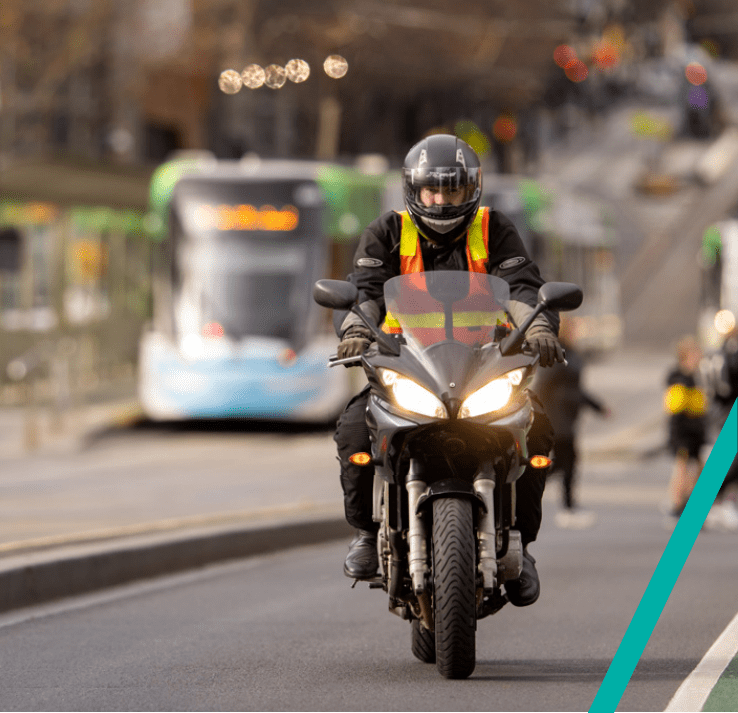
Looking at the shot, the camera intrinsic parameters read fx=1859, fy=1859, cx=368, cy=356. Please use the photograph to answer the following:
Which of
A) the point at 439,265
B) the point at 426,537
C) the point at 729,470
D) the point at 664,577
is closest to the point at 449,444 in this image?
the point at 426,537

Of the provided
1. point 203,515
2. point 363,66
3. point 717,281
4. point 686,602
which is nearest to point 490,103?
point 363,66

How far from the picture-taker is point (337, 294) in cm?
662

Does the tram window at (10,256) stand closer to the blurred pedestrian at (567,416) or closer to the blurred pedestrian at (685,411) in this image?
the blurred pedestrian at (567,416)

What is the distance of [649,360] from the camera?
127 feet

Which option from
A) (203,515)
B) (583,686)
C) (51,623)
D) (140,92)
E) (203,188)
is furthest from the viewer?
(140,92)

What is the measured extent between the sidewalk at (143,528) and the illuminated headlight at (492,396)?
3.00 meters

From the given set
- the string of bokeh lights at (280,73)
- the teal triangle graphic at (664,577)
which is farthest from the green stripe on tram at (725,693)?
the string of bokeh lights at (280,73)

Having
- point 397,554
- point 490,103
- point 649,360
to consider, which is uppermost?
point 490,103

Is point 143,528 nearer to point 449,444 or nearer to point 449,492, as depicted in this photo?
point 449,444

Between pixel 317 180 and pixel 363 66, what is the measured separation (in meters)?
14.9

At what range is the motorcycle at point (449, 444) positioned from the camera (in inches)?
253

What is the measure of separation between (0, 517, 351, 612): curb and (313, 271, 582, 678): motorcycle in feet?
8.63

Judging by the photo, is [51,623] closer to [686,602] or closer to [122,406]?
[686,602]

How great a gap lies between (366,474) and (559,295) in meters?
1.03
